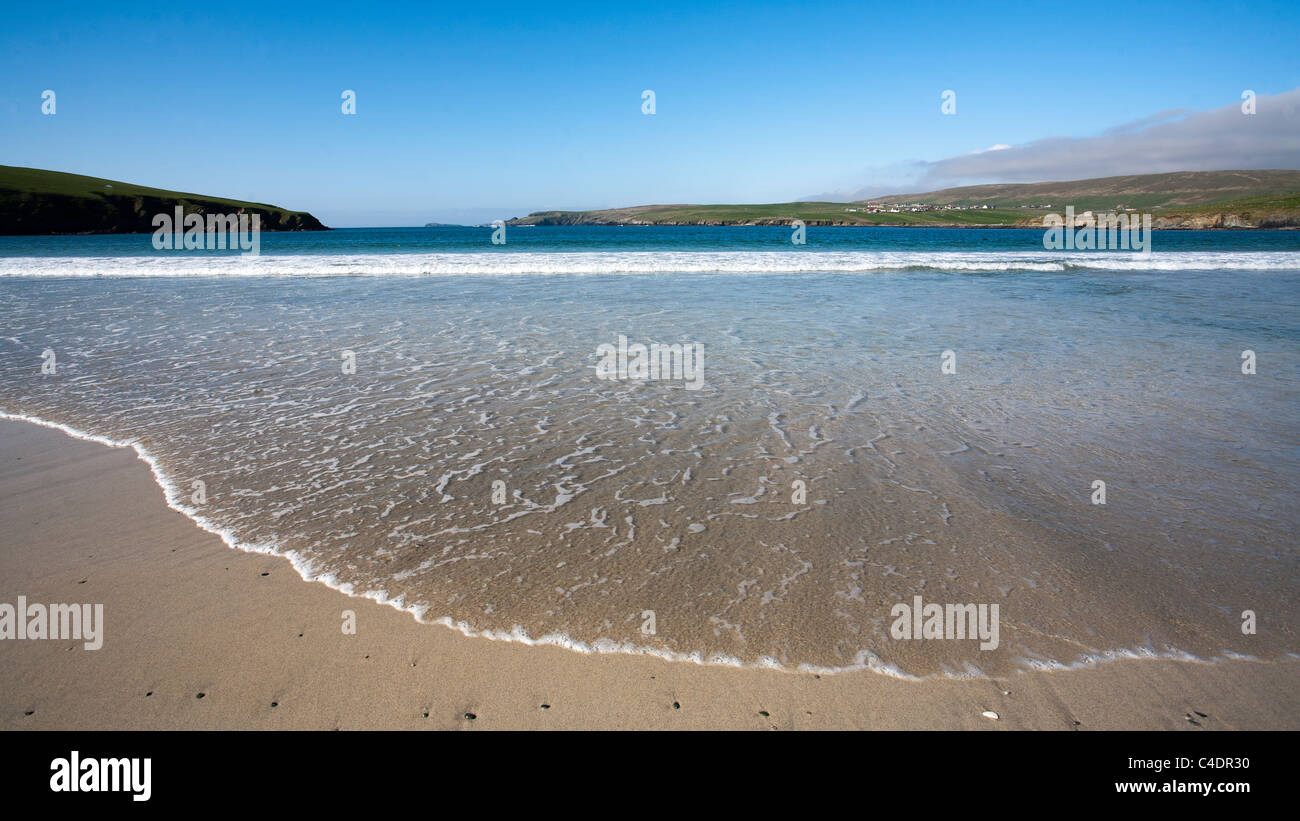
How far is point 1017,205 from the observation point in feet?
497

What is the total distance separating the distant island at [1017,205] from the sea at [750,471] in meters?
96.1

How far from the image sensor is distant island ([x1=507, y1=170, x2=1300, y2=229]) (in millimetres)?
112688

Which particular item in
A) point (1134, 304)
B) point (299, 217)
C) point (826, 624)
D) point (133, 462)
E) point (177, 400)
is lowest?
point (826, 624)

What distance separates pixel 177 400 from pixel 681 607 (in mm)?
7053

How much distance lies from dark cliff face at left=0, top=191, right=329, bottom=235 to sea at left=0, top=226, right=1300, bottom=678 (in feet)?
302

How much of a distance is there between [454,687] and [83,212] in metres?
111

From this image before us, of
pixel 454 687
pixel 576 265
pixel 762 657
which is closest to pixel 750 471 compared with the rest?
pixel 762 657

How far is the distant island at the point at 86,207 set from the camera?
253ft

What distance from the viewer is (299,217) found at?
4237 inches

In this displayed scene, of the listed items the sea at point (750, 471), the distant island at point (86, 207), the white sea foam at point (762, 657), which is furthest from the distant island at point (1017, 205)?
the white sea foam at point (762, 657)

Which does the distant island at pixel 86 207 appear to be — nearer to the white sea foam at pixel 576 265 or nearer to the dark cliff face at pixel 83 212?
the dark cliff face at pixel 83 212
